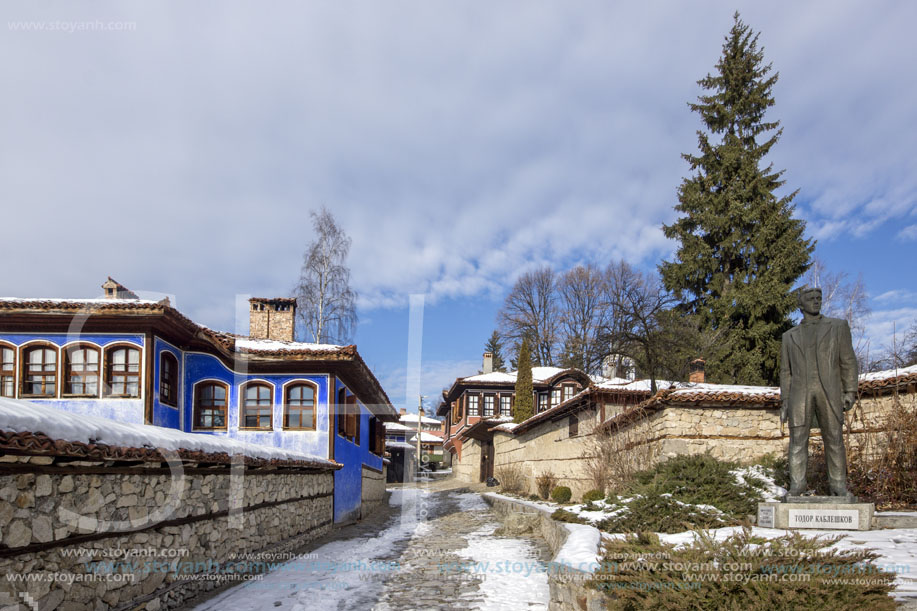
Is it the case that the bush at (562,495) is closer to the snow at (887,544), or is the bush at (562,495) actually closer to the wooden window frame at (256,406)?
the wooden window frame at (256,406)

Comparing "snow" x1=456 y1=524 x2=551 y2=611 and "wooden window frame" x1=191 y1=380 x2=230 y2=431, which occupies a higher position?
"wooden window frame" x1=191 y1=380 x2=230 y2=431

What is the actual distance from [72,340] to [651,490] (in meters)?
12.5

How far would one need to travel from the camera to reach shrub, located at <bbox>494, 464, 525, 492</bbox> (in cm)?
2336

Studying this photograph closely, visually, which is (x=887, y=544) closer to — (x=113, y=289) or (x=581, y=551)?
(x=581, y=551)

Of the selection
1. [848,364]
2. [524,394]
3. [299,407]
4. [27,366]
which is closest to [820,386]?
[848,364]

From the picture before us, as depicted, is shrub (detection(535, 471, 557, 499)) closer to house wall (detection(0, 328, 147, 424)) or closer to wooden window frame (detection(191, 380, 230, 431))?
wooden window frame (detection(191, 380, 230, 431))

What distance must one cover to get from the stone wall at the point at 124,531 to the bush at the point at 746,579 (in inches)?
179

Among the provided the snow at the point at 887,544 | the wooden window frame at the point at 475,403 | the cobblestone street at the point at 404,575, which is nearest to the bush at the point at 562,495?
the cobblestone street at the point at 404,575

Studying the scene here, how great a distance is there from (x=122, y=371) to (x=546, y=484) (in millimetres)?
12885

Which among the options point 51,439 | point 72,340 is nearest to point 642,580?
point 51,439

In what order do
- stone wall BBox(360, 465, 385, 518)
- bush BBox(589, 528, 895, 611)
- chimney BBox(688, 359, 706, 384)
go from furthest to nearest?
1. chimney BBox(688, 359, 706, 384)
2. stone wall BBox(360, 465, 385, 518)
3. bush BBox(589, 528, 895, 611)

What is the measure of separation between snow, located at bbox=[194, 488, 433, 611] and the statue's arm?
6.86 m

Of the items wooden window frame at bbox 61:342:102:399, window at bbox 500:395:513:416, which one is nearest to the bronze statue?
wooden window frame at bbox 61:342:102:399

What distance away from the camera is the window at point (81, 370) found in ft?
42.2
